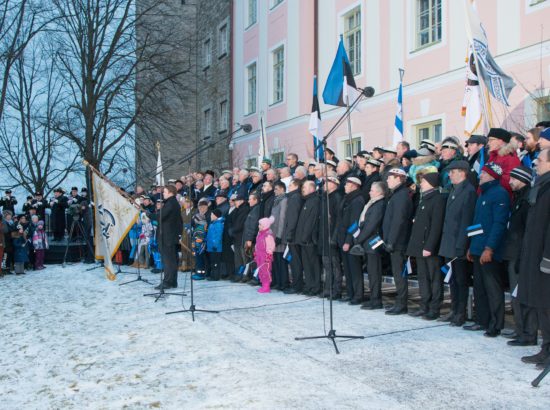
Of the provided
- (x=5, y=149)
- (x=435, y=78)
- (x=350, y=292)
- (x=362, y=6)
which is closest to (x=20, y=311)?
(x=350, y=292)

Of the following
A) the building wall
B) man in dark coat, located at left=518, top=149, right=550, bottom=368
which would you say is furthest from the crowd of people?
the building wall

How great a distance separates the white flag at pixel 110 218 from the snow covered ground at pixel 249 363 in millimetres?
2885

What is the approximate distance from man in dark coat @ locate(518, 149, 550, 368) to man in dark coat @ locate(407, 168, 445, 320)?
207 cm

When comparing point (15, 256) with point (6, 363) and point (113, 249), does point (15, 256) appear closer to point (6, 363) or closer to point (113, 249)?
point (113, 249)

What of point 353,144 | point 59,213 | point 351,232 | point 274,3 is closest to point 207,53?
point 274,3

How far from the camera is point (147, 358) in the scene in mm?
6586

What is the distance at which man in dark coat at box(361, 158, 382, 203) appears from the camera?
997cm

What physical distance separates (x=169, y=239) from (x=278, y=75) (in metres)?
13.1

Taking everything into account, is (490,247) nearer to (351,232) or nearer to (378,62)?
(351,232)

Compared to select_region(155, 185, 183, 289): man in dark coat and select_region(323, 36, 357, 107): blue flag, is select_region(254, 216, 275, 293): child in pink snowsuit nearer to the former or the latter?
select_region(155, 185, 183, 289): man in dark coat

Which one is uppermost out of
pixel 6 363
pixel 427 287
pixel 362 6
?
pixel 362 6

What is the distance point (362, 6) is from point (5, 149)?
26.0m

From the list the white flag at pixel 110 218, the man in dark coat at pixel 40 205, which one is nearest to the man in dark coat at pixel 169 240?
the white flag at pixel 110 218

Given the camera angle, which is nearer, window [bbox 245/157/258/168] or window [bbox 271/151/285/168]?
window [bbox 271/151/285/168]
